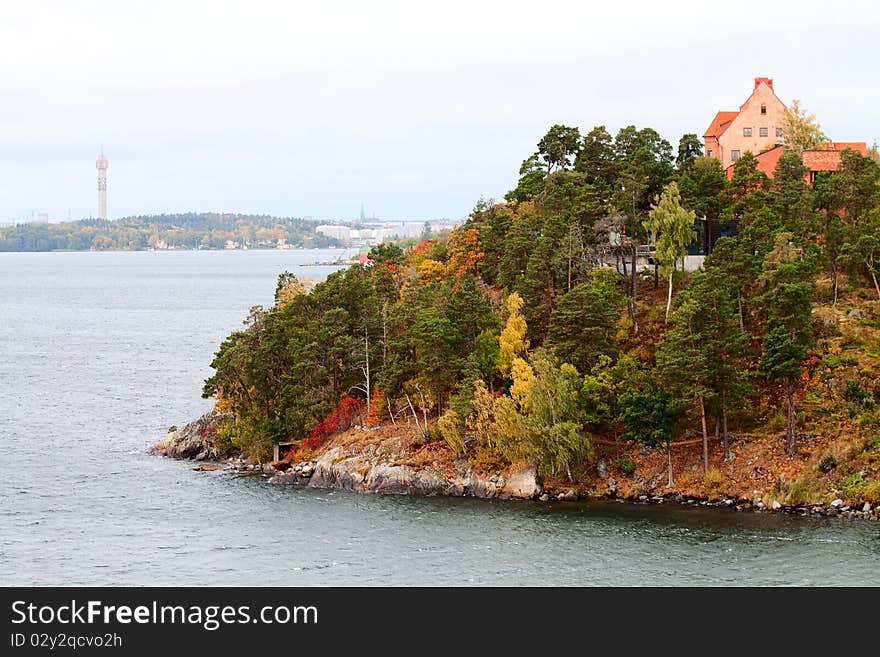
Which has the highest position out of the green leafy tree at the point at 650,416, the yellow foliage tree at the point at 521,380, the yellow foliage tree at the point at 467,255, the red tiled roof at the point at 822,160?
the red tiled roof at the point at 822,160

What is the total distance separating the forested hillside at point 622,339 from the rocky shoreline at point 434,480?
128cm

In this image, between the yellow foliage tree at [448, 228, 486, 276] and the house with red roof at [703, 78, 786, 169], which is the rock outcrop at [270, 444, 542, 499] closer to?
the yellow foliage tree at [448, 228, 486, 276]

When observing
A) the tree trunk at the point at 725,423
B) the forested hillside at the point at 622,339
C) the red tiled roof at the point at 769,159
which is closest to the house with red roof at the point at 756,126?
the red tiled roof at the point at 769,159

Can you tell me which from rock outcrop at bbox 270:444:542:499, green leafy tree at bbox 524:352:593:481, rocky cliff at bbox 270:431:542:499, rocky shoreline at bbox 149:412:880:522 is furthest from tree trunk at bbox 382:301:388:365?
green leafy tree at bbox 524:352:593:481

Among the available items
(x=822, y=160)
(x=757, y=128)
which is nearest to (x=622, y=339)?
(x=822, y=160)

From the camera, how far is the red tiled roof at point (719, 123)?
123625 millimetres

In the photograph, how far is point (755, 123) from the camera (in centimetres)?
11850

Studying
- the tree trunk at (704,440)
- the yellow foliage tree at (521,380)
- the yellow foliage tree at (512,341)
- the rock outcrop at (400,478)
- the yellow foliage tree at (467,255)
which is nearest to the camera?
the tree trunk at (704,440)

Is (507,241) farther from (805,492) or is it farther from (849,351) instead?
(805,492)

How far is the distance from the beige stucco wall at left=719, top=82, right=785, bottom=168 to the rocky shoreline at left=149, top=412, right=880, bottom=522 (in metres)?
54.8

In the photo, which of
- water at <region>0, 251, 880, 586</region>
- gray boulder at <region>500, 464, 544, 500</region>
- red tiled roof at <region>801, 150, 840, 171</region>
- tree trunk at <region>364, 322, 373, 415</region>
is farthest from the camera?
red tiled roof at <region>801, 150, 840, 171</region>

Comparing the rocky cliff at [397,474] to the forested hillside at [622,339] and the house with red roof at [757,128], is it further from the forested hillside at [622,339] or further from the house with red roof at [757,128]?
the house with red roof at [757,128]

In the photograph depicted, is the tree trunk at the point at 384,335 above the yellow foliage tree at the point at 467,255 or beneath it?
beneath

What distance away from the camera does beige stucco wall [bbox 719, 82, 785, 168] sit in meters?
118
